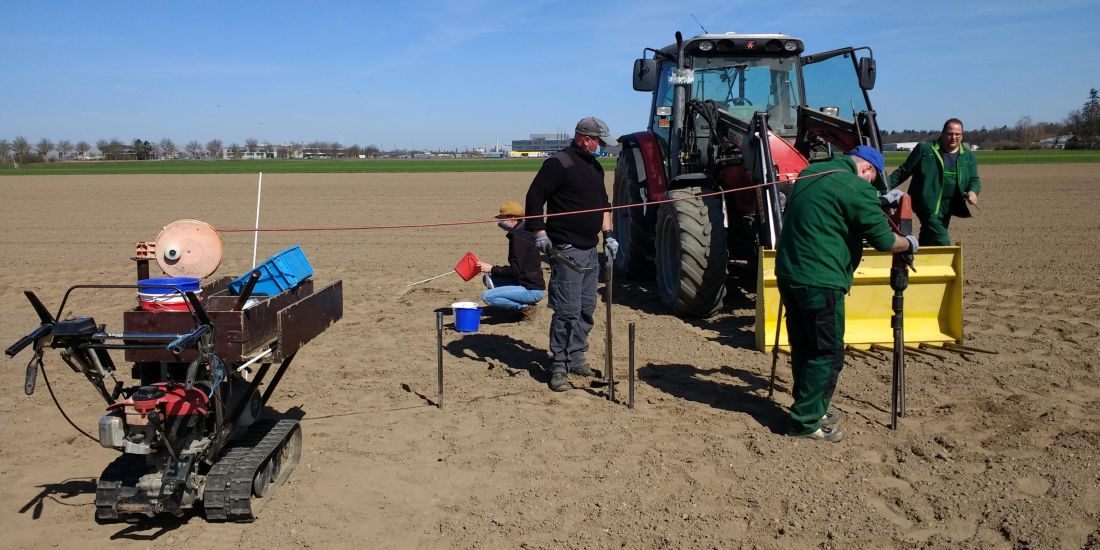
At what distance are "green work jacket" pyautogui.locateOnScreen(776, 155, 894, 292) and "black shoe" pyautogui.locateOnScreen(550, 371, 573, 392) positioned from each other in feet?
6.02

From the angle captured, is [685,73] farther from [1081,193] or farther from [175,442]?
[1081,193]

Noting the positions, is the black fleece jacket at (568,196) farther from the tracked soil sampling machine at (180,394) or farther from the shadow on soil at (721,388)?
the tracked soil sampling machine at (180,394)

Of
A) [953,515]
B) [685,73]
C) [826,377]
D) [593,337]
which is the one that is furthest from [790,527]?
[685,73]

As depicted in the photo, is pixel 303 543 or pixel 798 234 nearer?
pixel 303 543

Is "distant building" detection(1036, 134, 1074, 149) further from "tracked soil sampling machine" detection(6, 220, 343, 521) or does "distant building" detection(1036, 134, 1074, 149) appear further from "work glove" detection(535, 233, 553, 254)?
"tracked soil sampling machine" detection(6, 220, 343, 521)

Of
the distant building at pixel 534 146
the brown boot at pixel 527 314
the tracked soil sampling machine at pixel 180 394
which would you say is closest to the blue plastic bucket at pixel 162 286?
the tracked soil sampling machine at pixel 180 394

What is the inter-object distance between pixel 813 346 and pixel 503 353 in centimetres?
291

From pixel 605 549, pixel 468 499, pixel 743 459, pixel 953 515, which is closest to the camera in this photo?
pixel 605 549

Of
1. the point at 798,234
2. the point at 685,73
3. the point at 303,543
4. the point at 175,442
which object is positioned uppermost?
the point at 685,73

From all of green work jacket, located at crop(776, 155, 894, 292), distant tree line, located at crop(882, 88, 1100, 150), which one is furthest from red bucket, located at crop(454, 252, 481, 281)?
distant tree line, located at crop(882, 88, 1100, 150)

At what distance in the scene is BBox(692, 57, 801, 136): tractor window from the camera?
8.84 metres

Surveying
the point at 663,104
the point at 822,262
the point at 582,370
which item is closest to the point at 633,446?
the point at 582,370

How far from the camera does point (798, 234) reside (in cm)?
489

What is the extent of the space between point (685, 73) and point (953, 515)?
557 cm
